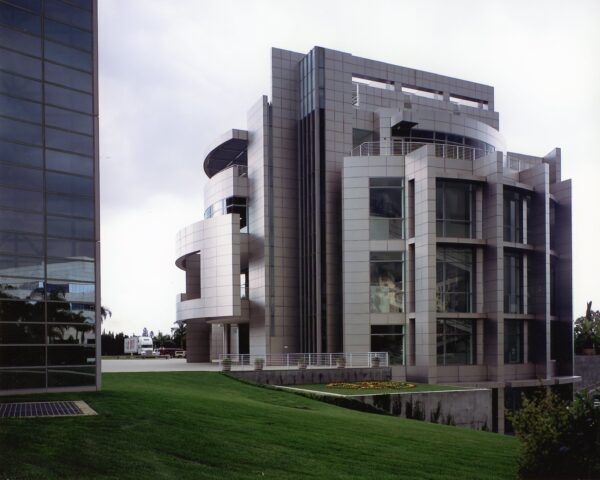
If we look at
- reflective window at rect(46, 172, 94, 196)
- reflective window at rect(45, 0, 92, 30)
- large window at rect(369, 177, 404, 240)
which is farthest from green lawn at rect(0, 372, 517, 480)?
large window at rect(369, 177, 404, 240)

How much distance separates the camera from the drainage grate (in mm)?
16672

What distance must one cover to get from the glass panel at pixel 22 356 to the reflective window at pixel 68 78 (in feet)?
28.4

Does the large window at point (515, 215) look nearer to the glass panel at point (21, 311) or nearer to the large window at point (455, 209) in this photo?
the large window at point (455, 209)

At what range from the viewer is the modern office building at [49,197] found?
21781 mm

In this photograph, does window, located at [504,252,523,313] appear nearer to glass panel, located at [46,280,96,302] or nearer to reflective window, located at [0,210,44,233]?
glass panel, located at [46,280,96,302]

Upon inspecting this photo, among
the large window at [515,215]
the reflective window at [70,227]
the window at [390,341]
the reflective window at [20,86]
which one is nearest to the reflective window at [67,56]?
the reflective window at [20,86]

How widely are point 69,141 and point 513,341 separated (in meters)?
32.4

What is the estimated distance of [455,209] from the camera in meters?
43.1

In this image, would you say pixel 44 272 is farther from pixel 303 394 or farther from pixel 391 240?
pixel 391 240

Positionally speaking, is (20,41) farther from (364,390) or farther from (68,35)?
(364,390)

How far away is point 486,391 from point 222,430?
69.3 ft

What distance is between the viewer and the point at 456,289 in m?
42.6

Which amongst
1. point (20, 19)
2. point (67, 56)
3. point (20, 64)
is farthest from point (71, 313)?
point (20, 19)

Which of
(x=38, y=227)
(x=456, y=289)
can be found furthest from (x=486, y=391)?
(x=38, y=227)
